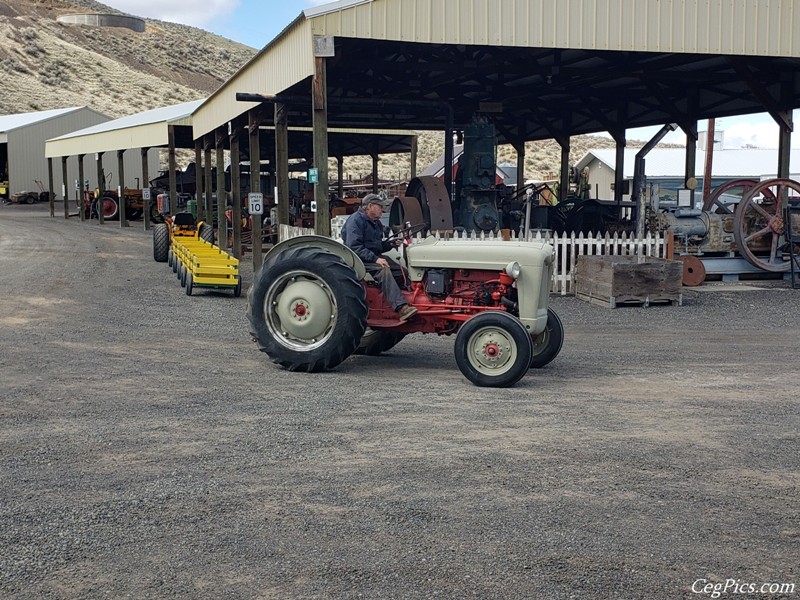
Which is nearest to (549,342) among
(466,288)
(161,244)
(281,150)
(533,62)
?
(466,288)

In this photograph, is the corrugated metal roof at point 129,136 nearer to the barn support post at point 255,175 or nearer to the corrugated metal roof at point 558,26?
the barn support post at point 255,175

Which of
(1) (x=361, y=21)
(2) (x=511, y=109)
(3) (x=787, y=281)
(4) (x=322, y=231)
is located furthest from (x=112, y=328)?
(2) (x=511, y=109)

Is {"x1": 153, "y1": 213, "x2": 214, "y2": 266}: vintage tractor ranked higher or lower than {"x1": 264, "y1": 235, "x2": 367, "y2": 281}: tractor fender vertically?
lower

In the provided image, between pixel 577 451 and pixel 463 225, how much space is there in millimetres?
13766

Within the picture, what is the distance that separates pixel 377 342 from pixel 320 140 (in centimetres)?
504

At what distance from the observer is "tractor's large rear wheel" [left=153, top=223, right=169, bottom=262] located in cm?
1983

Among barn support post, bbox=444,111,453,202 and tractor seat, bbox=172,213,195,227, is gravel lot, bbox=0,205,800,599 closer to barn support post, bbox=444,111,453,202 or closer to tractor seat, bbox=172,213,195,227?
tractor seat, bbox=172,213,195,227

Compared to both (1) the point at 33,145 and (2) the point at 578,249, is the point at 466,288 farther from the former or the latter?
(1) the point at 33,145

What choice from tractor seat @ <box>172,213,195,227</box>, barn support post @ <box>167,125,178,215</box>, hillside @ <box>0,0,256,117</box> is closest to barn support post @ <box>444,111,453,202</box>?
tractor seat @ <box>172,213,195,227</box>

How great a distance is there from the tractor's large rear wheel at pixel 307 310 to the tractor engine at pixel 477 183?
10675mm

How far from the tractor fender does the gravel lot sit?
2.99ft

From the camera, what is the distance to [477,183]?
1909 cm

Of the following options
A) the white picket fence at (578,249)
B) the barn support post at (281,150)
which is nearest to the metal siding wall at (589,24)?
the white picket fence at (578,249)

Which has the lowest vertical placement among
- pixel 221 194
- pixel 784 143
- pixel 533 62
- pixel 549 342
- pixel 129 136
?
pixel 549 342
